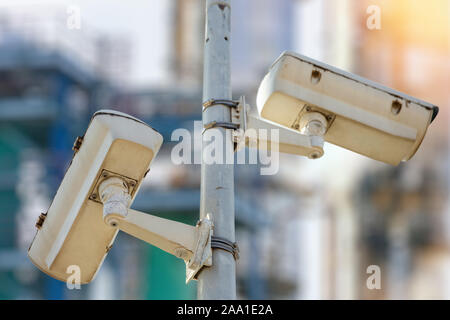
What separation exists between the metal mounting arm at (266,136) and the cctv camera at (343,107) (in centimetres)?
19

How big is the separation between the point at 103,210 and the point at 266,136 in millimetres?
899

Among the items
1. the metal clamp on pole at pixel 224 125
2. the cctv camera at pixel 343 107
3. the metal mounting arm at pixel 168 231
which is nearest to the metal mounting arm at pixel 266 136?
the metal clamp on pole at pixel 224 125

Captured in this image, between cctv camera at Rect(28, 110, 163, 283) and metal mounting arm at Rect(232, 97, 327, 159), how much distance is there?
1.32ft

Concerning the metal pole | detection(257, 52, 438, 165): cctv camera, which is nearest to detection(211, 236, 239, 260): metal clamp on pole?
the metal pole

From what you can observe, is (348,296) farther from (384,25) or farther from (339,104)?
(339,104)

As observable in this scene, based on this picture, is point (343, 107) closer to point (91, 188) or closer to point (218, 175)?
point (218, 175)

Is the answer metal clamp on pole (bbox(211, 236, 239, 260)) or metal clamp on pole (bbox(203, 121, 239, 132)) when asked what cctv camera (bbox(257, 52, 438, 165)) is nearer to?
metal clamp on pole (bbox(203, 121, 239, 132))

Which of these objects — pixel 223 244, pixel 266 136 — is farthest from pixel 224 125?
pixel 223 244

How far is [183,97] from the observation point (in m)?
32.3

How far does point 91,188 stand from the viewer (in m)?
5.12

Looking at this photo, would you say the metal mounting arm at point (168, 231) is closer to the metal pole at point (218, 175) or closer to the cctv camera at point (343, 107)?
the metal pole at point (218, 175)
